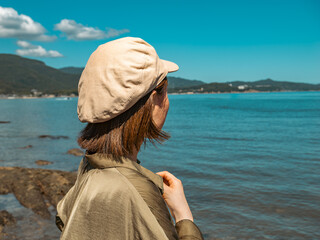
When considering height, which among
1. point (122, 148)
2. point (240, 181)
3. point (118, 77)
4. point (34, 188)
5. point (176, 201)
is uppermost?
point (118, 77)

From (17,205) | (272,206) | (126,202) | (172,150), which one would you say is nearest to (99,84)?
(126,202)

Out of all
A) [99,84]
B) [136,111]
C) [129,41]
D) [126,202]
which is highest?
[129,41]

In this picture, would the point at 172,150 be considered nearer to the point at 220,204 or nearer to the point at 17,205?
the point at 220,204

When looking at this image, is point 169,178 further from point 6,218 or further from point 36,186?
point 36,186

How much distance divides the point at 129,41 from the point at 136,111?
1.12 feet

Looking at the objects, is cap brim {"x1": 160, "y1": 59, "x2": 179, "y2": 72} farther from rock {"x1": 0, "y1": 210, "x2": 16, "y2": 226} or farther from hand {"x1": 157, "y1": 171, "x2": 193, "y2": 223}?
rock {"x1": 0, "y1": 210, "x2": 16, "y2": 226}

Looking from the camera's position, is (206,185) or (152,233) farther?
(206,185)

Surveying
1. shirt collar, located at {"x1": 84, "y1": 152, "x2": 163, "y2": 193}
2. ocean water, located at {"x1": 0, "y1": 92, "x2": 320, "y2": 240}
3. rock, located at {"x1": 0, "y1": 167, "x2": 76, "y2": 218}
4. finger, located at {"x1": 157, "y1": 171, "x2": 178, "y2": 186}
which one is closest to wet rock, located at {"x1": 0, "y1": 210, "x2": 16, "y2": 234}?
ocean water, located at {"x1": 0, "y1": 92, "x2": 320, "y2": 240}

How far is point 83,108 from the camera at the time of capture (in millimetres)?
1499

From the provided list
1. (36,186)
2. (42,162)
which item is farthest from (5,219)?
(42,162)

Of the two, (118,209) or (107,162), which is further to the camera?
(107,162)

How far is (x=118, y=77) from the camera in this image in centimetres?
137

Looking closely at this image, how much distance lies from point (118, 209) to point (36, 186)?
9.09 metres

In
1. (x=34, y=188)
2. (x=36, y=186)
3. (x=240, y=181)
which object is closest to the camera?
(x=34, y=188)
